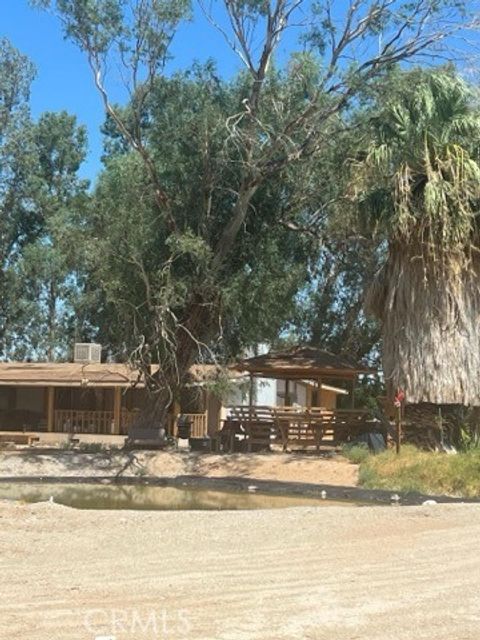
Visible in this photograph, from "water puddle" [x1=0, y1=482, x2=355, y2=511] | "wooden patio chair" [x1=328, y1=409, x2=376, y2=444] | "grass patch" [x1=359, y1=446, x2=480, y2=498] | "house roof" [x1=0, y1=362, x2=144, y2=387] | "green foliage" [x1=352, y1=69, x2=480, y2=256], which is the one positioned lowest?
"water puddle" [x1=0, y1=482, x2=355, y2=511]

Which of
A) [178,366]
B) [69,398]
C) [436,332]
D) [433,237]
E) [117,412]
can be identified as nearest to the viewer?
[433,237]

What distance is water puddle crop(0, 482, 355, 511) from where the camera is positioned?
57.0 ft

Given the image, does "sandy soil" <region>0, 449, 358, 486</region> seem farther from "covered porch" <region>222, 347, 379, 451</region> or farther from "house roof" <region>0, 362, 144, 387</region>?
"house roof" <region>0, 362, 144, 387</region>

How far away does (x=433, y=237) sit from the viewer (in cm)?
2253

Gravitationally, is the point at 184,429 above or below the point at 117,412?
below

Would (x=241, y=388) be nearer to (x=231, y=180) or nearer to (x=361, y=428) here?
(x=361, y=428)

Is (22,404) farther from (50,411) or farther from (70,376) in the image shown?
(70,376)

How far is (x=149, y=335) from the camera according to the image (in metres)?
26.7

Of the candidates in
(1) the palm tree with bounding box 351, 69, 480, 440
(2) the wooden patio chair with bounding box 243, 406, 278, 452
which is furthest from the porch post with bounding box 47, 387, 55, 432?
(1) the palm tree with bounding box 351, 69, 480, 440

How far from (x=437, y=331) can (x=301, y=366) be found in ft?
18.5

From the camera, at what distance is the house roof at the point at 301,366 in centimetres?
2741

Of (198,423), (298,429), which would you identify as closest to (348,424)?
(298,429)

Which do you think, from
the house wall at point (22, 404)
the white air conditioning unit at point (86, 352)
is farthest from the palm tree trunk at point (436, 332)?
the house wall at point (22, 404)

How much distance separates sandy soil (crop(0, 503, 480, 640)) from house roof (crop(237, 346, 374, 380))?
13.6m
